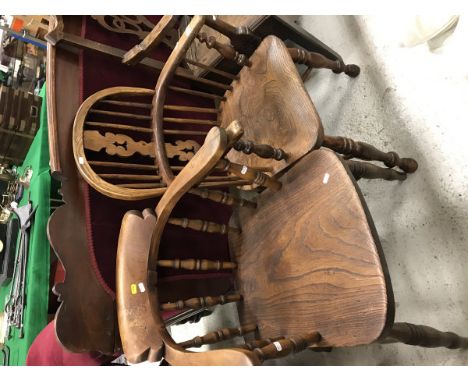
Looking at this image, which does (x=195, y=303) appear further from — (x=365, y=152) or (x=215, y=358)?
(x=365, y=152)

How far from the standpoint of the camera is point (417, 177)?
3.94 feet

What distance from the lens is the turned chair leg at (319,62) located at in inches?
48.3

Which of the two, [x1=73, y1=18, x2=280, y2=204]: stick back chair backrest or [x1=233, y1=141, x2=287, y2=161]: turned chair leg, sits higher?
[x1=73, y1=18, x2=280, y2=204]: stick back chair backrest

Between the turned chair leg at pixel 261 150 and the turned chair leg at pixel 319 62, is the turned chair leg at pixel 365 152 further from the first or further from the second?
the turned chair leg at pixel 319 62

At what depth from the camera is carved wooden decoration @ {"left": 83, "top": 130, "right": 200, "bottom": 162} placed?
3.75 feet

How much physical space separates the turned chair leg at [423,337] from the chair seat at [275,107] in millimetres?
461

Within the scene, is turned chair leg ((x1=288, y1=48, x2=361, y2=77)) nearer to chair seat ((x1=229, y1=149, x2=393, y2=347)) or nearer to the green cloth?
chair seat ((x1=229, y1=149, x2=393, y2=347))

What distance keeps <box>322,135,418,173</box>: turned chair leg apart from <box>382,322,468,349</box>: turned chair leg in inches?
18.0

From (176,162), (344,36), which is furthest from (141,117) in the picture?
(344,36)

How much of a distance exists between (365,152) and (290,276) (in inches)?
16.8

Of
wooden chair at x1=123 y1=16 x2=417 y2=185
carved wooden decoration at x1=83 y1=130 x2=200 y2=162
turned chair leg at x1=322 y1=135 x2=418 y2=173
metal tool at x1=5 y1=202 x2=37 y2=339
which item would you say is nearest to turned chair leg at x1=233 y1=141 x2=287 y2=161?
wooden chair at x1=123 y1=16 x2=417 y2=185

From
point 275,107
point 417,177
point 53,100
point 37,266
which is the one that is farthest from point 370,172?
point 37,266
